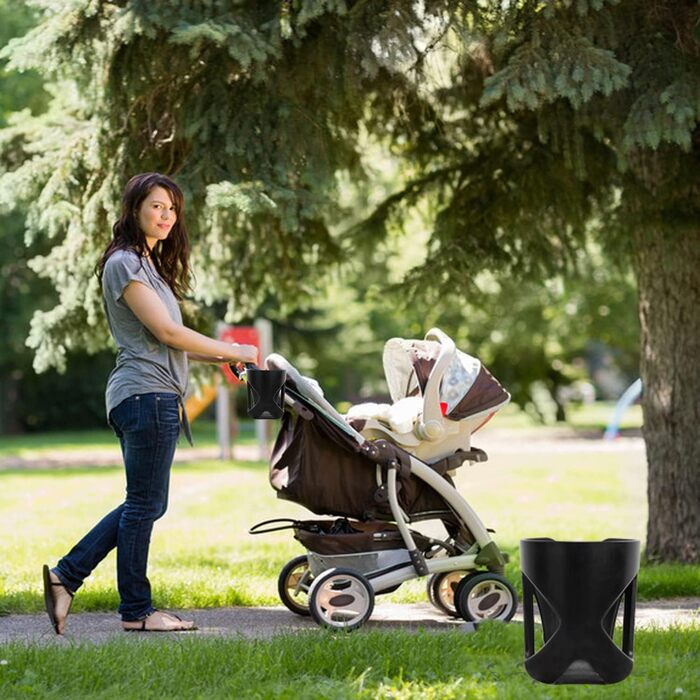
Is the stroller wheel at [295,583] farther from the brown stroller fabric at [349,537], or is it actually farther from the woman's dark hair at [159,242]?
the woman's dark hair at [159,242]

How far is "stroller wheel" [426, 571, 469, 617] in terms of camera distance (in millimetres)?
6012

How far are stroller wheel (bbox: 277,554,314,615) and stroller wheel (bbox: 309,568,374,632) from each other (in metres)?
0.39

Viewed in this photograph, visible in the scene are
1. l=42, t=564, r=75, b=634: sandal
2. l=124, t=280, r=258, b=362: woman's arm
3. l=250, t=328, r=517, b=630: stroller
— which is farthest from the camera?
l=250, t=328, r=517, b=630: stroller

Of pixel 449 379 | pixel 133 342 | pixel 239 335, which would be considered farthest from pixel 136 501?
pixel 239 335

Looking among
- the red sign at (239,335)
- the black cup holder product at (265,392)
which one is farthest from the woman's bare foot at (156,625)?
the red sign at (239,335)

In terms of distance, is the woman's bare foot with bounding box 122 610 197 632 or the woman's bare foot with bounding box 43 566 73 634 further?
the woman's bare foot with bounding box 122 610 197 632

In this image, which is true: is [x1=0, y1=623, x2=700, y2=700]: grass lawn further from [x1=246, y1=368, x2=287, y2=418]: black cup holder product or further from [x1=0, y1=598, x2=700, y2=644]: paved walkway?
[x1=246, y1=368, x2=287, y2=418]: black cup holder product

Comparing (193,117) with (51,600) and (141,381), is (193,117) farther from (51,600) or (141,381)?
(51,600)

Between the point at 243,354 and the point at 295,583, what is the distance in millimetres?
1433

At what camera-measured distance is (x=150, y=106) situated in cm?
669

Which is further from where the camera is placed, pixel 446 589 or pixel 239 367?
pixel 446 589

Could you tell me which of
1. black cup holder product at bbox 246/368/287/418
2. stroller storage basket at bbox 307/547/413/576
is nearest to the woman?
black cup holder product at bbox 246/368/287/418

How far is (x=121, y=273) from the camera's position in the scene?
205 inches

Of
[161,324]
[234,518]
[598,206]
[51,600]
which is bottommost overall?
[234,518]
